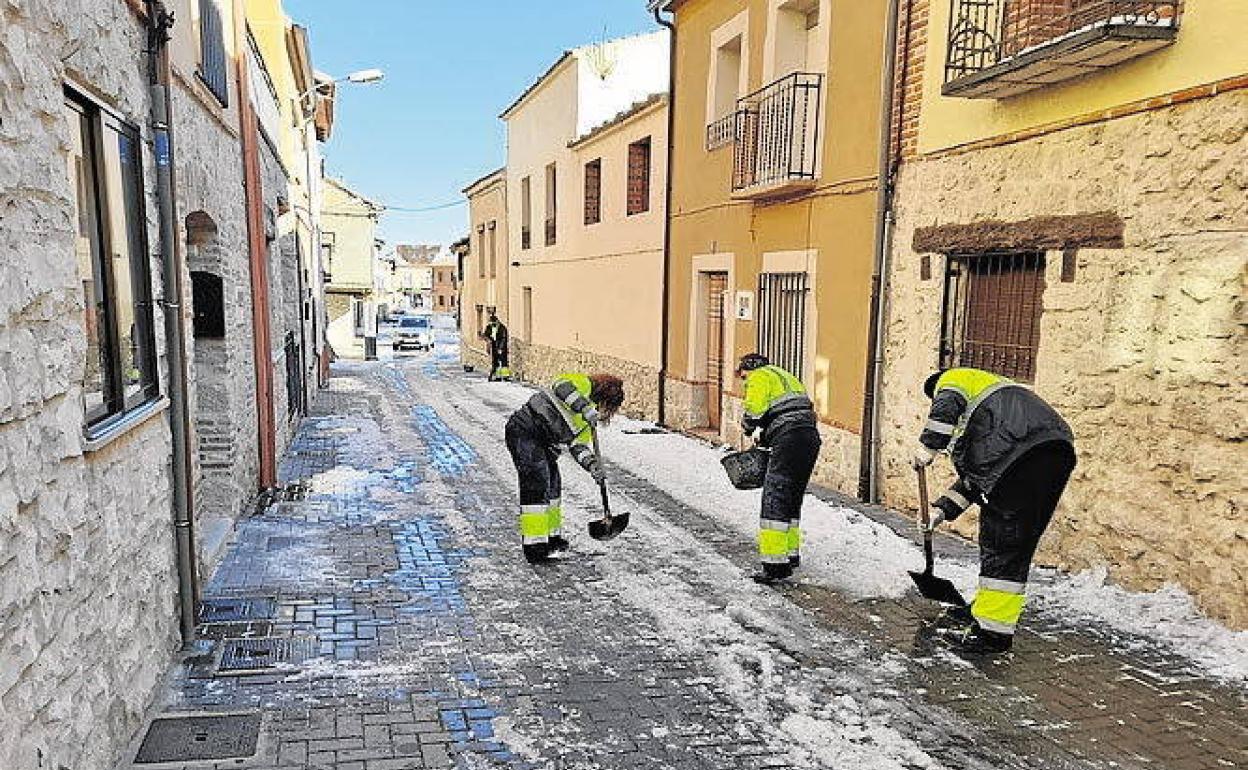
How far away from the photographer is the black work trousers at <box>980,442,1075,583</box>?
452cm

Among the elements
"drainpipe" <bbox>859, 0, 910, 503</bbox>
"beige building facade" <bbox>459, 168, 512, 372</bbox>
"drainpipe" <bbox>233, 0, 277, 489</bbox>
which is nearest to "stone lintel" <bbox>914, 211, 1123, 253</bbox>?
"drainpipe" <bbox>859, 0, 910, 503</bbox>

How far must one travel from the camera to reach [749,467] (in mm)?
6145

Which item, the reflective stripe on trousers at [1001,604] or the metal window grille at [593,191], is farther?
the metal window grille at [593,191]

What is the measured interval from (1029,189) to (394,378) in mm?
18832

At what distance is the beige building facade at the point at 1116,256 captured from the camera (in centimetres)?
480

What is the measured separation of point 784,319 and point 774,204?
1387 mm

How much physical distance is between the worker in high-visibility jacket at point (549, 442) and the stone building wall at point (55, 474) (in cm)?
273

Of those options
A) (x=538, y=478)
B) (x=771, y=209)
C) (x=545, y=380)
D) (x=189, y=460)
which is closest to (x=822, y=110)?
(x=771, y=209)

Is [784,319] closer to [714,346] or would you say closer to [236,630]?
[714,346]

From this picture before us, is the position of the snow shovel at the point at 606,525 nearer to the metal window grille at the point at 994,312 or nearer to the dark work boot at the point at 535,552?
the dark work boot at the point at 535,552

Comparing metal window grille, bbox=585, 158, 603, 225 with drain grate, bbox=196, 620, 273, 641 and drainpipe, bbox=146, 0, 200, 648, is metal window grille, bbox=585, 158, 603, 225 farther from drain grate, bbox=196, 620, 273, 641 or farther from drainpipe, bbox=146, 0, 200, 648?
drain grate, bbox=196, 620, 273, 641

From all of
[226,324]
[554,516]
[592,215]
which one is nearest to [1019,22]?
[554,516]

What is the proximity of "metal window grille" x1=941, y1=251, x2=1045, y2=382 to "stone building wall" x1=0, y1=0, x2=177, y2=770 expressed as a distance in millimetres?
5909

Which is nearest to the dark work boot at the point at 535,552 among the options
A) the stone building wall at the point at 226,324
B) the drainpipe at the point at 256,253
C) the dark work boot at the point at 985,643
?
the stone building wall at the point at 226,324
